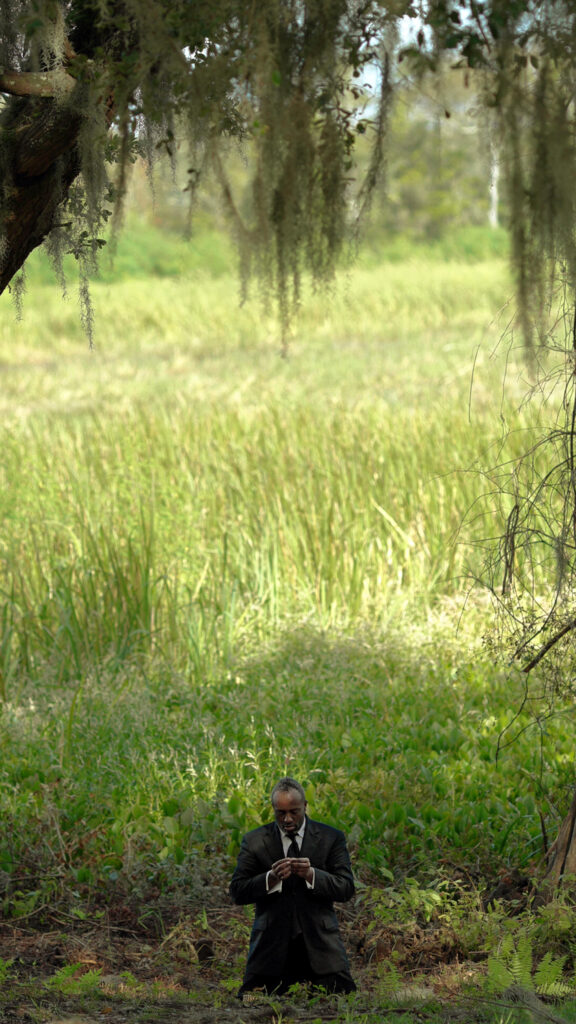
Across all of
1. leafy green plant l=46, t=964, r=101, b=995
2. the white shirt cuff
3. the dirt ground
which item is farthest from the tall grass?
the white shirt cuff

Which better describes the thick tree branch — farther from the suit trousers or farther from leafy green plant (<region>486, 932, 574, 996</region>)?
leafy green plant (<region>486, 932, 574, 996</region>)

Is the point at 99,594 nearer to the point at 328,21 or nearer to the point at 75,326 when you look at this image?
the point at 328,21

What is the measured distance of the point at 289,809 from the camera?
323 centimetres

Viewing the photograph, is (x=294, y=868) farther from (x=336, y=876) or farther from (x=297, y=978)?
(x=297, y=978)

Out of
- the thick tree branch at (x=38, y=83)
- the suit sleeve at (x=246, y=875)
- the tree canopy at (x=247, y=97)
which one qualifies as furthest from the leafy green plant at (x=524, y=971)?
the thick tree branch at (x=38, y=83)

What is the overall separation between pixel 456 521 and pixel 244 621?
177 centimetres

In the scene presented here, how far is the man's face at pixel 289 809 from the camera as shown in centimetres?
323

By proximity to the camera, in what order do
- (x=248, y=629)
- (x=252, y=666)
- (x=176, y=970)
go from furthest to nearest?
1. (x=248, y=629)
2. (x=252, y=666)
3. (x=176, y=970)

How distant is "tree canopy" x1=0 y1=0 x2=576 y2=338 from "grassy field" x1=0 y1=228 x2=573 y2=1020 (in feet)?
1.78

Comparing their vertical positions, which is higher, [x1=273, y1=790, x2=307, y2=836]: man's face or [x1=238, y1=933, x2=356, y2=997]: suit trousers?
[x1=273, y1=790, x2=307, y2=836]: man's face

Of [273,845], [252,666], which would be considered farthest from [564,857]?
[252,666]

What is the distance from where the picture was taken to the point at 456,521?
25.3 ft

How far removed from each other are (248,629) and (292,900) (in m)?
3.33

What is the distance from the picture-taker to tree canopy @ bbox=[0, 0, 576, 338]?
3064 mm
